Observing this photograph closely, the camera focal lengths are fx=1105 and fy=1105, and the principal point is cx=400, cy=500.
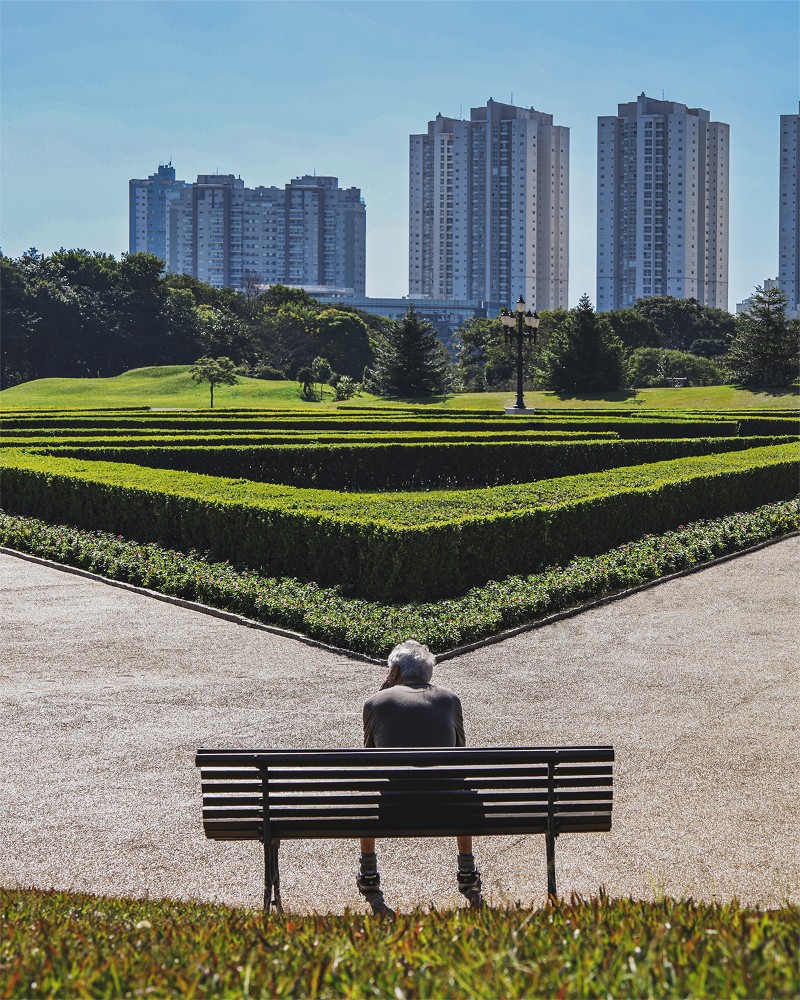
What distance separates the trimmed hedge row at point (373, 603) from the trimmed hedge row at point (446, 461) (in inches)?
212

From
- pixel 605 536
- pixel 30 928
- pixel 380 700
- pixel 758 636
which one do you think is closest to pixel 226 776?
pixel 380 700

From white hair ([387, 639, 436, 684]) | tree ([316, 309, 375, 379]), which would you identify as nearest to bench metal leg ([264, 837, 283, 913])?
white hair ([387, 639, 436, 684])

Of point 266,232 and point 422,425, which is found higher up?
point 266,232

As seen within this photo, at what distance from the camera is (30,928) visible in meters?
3.29

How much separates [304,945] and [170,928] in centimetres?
46

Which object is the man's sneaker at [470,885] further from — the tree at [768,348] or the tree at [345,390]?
the tree at [345,390]

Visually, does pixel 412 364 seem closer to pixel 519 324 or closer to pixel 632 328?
pixel 519 324

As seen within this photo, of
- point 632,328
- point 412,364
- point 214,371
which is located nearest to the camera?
point 214,371

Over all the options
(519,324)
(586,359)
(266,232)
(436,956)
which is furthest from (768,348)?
(266,232)

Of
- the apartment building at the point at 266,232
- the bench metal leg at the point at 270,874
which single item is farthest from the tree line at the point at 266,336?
the apartment building at the point at 266,232

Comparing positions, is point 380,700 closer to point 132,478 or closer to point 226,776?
point 226,776

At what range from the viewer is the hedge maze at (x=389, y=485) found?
11.0m

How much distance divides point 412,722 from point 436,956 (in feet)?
7.89

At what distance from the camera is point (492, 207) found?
153250mm
